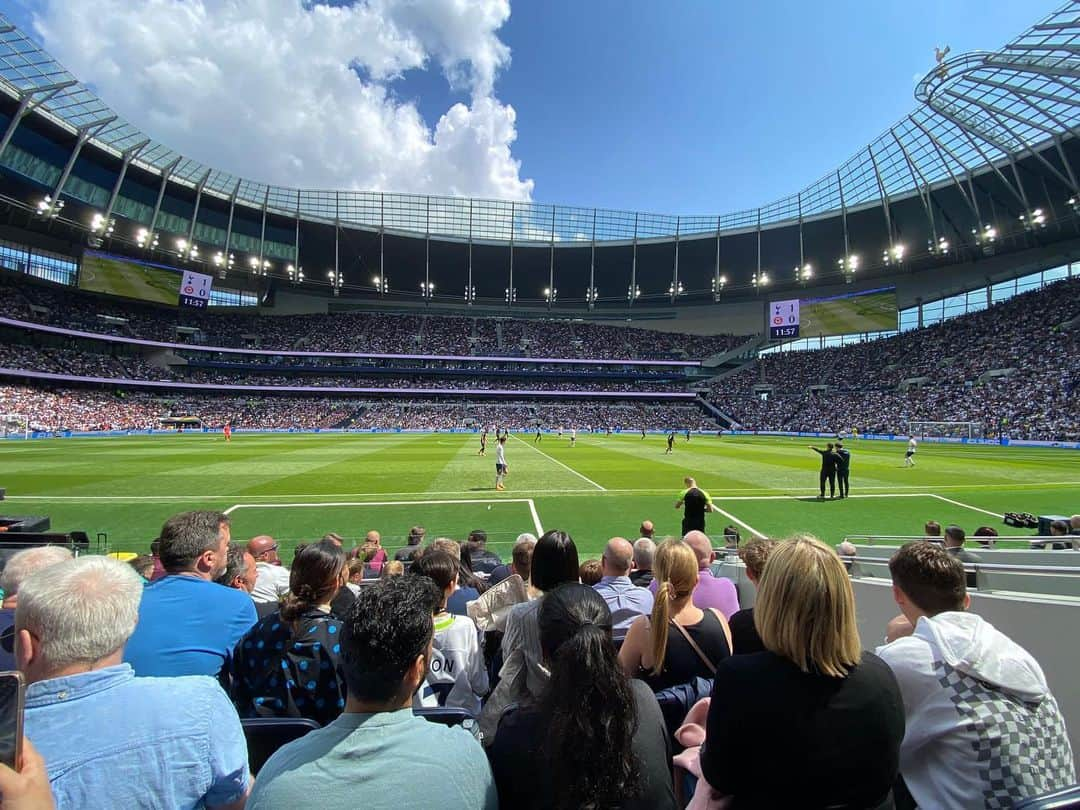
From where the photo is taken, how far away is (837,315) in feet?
243

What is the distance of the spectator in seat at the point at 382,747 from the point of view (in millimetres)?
1543

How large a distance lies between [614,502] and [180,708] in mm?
16344

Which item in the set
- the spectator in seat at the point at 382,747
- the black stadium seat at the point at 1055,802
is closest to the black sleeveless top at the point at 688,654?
the black stadium seat at the point at 1055,802

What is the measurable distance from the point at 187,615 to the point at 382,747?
7.13 feet

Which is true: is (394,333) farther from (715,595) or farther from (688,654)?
(688,654)

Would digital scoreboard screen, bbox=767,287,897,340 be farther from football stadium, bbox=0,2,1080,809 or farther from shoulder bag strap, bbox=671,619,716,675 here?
shoulder bag strap, bbox=671,619,716,675

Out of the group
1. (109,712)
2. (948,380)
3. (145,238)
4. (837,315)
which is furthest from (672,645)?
(837,315)

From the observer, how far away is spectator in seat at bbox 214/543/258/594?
4.79m

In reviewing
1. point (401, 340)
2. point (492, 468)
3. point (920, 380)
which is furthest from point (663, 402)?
point (492, 468)

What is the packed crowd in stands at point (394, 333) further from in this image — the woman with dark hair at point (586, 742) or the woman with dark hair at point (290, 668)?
the woman with dark hair at point (586, 742)

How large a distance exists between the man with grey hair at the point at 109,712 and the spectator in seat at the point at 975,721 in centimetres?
293

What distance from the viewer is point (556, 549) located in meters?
3.86

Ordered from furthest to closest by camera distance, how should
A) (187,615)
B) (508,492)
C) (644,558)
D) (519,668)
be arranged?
(508,492), (644,558), (187,615), (519,668)

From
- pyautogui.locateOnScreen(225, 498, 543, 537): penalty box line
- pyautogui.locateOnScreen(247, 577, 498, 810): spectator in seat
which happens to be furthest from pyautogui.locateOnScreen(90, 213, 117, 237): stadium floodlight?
pyautogui.locateOnScreen(247, 577, 498, 810): spectator in seat
